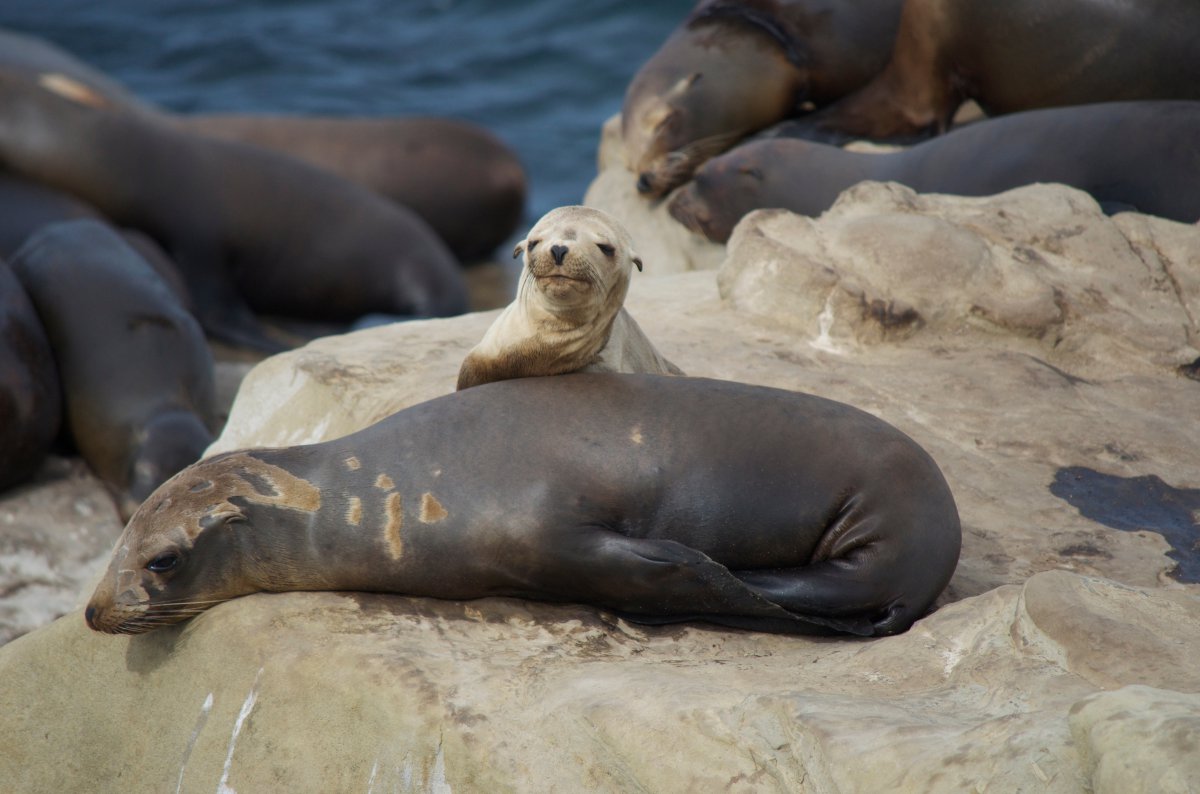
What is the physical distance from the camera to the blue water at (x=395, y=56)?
16.4 meters

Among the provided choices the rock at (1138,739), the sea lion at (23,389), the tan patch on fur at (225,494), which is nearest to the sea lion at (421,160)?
the sea lion at (23,389)

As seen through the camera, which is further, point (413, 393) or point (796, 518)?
point (413, 393)

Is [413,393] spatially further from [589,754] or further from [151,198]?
[151,198]

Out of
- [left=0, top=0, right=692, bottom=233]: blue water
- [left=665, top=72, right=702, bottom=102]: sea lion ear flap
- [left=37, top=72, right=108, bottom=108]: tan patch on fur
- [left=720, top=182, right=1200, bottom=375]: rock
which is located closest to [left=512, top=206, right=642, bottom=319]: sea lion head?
[left=720, top=182, right=1200, bottom=375]: rock

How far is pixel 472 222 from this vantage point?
1184 cm

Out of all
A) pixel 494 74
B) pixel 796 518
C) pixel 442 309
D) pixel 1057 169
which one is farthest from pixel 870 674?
pixel 494 74

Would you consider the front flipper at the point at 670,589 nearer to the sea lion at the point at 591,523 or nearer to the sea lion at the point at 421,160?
the sea lion at the point at 591,523

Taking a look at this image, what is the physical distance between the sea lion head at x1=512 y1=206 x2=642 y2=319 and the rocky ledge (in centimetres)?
71

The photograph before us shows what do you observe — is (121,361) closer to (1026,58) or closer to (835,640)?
(835,640)

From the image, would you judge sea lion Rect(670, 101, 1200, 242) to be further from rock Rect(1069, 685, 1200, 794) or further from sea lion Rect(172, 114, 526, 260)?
sea lion Rect(172, 114, 526, 260)

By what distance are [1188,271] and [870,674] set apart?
2.87 metres

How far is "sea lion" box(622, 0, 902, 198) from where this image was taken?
7.59 meters

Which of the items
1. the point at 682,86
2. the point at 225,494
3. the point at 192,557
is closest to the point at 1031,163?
the point at 682,86

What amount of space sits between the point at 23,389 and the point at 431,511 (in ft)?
11.1
